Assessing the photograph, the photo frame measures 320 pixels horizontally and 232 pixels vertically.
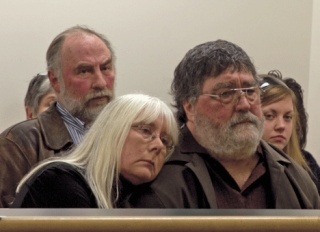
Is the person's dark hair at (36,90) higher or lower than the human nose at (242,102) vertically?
lower

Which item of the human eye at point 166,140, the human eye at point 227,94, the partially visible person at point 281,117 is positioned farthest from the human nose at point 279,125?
the human eye at point 166,140

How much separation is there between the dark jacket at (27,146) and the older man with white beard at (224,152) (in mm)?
398

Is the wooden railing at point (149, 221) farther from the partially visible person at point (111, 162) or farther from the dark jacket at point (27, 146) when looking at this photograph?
the dark jacket at point (27, 146)

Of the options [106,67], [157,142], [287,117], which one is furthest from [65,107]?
[287,117]

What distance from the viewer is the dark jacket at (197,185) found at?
1.66 metres

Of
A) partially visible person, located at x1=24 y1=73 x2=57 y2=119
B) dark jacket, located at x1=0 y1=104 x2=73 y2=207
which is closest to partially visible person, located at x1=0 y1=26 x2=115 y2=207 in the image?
dark jacket, located at x1=0 y1=104 x2=73 y2=207

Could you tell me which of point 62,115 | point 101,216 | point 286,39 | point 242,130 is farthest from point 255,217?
point 286,39

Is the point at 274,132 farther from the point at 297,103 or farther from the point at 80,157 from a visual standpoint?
the point at 80,157

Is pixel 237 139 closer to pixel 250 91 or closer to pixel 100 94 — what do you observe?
pixel 250 91

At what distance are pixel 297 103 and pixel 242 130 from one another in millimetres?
695

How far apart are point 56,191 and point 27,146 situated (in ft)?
1.67

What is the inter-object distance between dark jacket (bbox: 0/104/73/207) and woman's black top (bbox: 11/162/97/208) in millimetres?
374

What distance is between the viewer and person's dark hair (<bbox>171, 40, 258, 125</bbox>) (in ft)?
5.95

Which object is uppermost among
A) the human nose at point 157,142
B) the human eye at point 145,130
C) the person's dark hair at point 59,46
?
the person's dark hair at point 59,46
